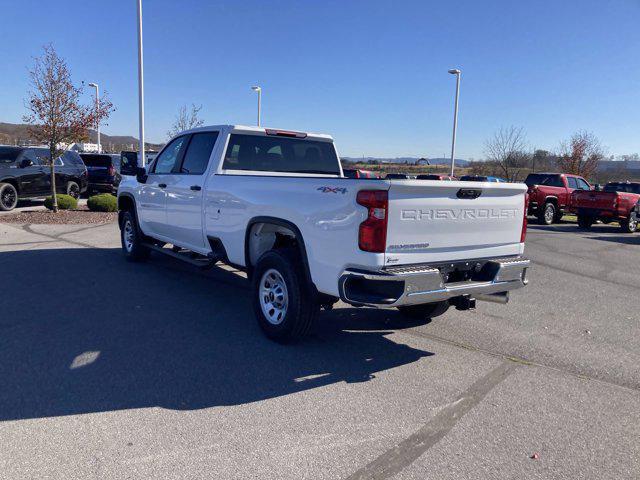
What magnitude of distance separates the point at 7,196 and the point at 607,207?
18.9 m

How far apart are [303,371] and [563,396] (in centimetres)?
204

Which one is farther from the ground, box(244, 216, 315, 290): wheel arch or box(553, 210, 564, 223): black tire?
box(244, 216, 315, 290): wheel arch

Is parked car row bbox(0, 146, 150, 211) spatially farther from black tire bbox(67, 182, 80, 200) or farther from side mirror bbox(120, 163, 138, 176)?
side mirror bbox(120, 163, 138, 176)

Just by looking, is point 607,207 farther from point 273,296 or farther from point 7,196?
point 7,196

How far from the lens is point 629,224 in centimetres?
1745

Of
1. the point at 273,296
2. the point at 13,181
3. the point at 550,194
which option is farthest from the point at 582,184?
the point at 13,181

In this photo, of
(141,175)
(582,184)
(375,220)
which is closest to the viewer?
(375,220)

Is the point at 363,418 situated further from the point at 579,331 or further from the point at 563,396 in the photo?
the point at 579,331

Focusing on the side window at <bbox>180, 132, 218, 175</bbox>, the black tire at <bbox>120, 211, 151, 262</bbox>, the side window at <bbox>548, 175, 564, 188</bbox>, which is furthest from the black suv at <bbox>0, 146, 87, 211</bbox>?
the side window at <bbox>548, 175, 564, 188</bbox>

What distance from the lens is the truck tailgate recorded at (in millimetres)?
4000

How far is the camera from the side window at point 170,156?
7168 millimetres

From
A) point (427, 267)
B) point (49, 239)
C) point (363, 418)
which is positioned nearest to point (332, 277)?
point (427, 267)

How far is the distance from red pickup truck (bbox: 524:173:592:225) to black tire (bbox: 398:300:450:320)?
47.0 feet

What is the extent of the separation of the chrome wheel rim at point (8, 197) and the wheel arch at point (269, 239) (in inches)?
503
